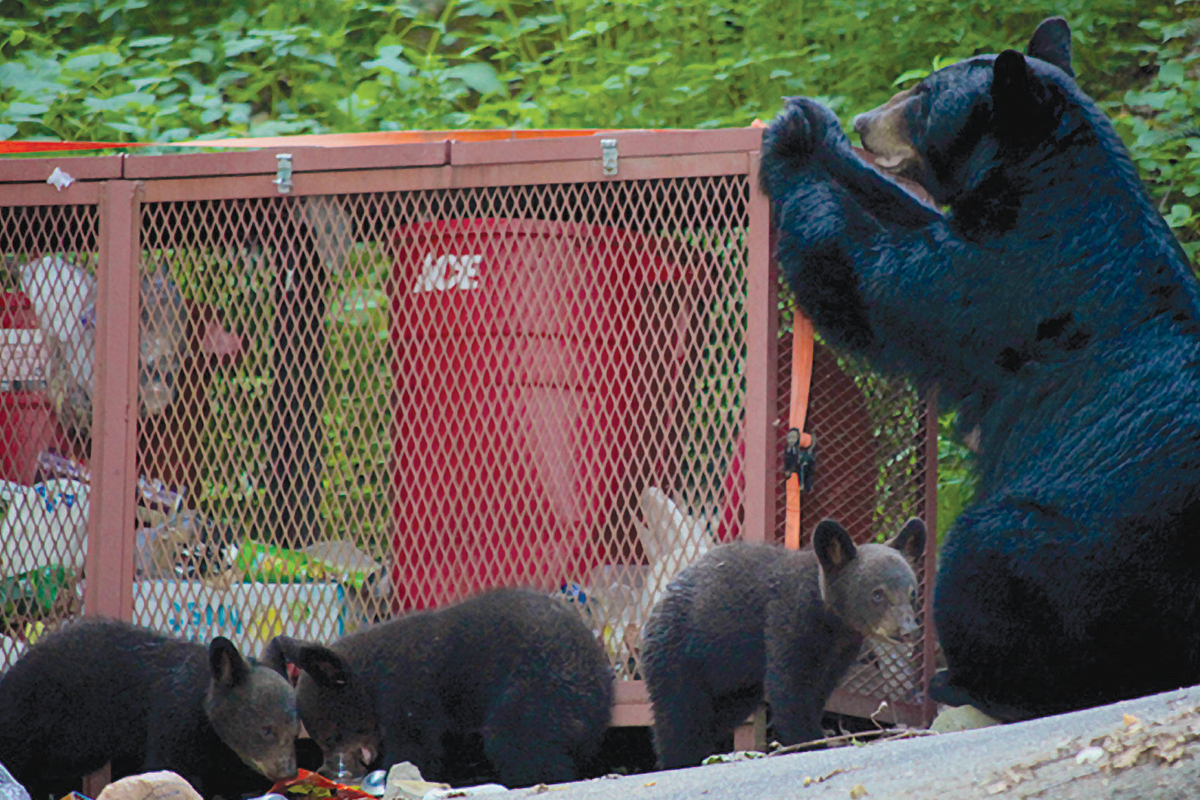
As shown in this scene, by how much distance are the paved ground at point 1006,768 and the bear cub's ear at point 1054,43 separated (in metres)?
2.05

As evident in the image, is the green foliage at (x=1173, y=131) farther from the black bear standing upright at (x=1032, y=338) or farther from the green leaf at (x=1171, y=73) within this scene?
the black bear standing upright at (x=1032, y=338)

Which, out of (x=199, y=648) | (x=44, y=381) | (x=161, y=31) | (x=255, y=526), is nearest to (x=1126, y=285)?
(x=255, y=526)

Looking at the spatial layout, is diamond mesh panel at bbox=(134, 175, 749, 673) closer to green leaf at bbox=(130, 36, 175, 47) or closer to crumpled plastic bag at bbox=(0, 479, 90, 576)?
crumpled plastic bag at bbox=(0, 479, 90, 576)

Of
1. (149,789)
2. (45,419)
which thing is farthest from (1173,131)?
(149,789)

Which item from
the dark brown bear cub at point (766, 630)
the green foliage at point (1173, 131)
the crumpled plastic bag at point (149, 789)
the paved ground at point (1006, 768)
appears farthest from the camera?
the green foliage at point (1173, 131)

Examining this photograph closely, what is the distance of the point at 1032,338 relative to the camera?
346 centimetres

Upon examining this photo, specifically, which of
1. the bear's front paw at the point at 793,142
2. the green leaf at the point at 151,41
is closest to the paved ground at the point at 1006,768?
the bear's front paw at the point at 793,142

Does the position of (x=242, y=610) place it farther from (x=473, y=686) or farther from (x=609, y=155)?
(x=609, y=155)

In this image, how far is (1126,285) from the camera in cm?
334

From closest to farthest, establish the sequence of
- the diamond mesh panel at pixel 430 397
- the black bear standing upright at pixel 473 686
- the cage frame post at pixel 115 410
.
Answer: the black bear standing upright at pixel 473 686 < the diamond mesh panel at pixel 430 397 < the cage frame post at pixel 115 410

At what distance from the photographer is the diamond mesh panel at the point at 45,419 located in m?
4.12

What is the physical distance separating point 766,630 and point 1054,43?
6.02ft

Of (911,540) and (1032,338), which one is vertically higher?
(1032,338)

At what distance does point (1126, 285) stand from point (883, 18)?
12.8ft
